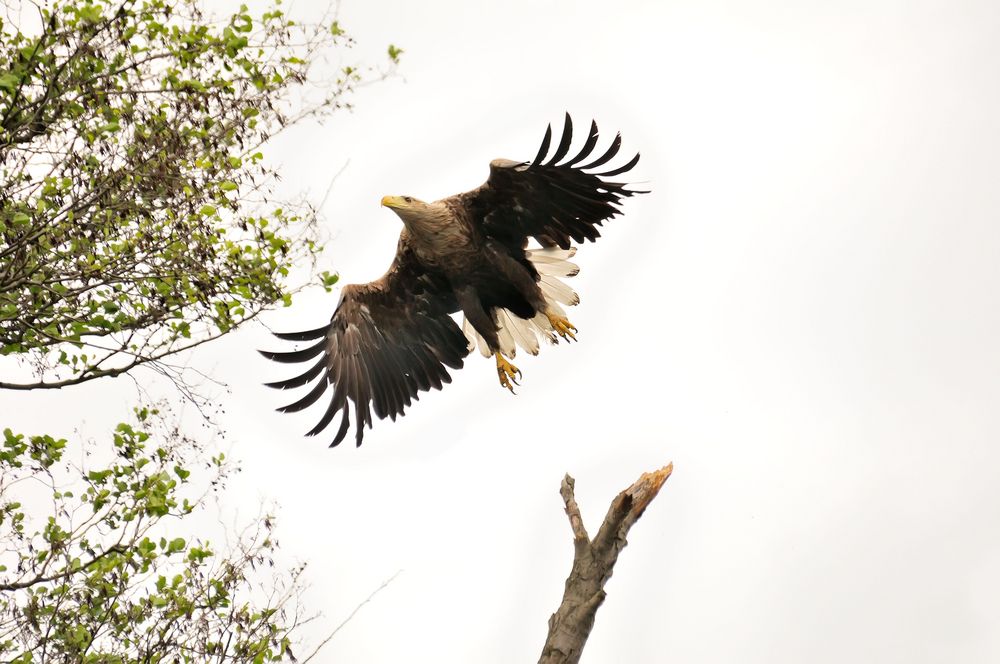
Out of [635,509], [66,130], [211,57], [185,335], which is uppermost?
[211,57]

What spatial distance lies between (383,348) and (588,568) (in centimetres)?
464

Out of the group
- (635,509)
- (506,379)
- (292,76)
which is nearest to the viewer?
(635,509)

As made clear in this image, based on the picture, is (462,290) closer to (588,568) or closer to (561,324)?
(561,324)

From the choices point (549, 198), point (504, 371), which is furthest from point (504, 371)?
point (549, 198)

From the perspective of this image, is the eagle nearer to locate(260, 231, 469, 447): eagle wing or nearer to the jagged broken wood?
locate(260, 231, 469, 447): eagle wing

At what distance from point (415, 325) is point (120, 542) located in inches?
155

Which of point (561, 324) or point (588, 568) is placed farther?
point (561, 324)

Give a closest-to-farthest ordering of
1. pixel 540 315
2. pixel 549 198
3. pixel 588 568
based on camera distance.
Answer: pixel 588 568 < pixel 549 198 < pixel 540 315

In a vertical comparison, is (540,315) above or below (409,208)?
below

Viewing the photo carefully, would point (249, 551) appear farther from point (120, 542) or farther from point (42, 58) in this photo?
point (42, 58)

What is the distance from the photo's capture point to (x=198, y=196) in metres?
6.33

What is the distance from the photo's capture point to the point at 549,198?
8.69 m

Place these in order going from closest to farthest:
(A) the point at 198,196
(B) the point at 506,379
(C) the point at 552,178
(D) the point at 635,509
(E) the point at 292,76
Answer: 1. (D) the point at 635,509
2. (A) the point at 198,196
3. (E) the point at 292,76
4. (C) the point at 552,178
5. (B) the point at 506,379

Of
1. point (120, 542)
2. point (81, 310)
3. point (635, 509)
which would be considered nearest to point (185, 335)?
point (81, 310)
